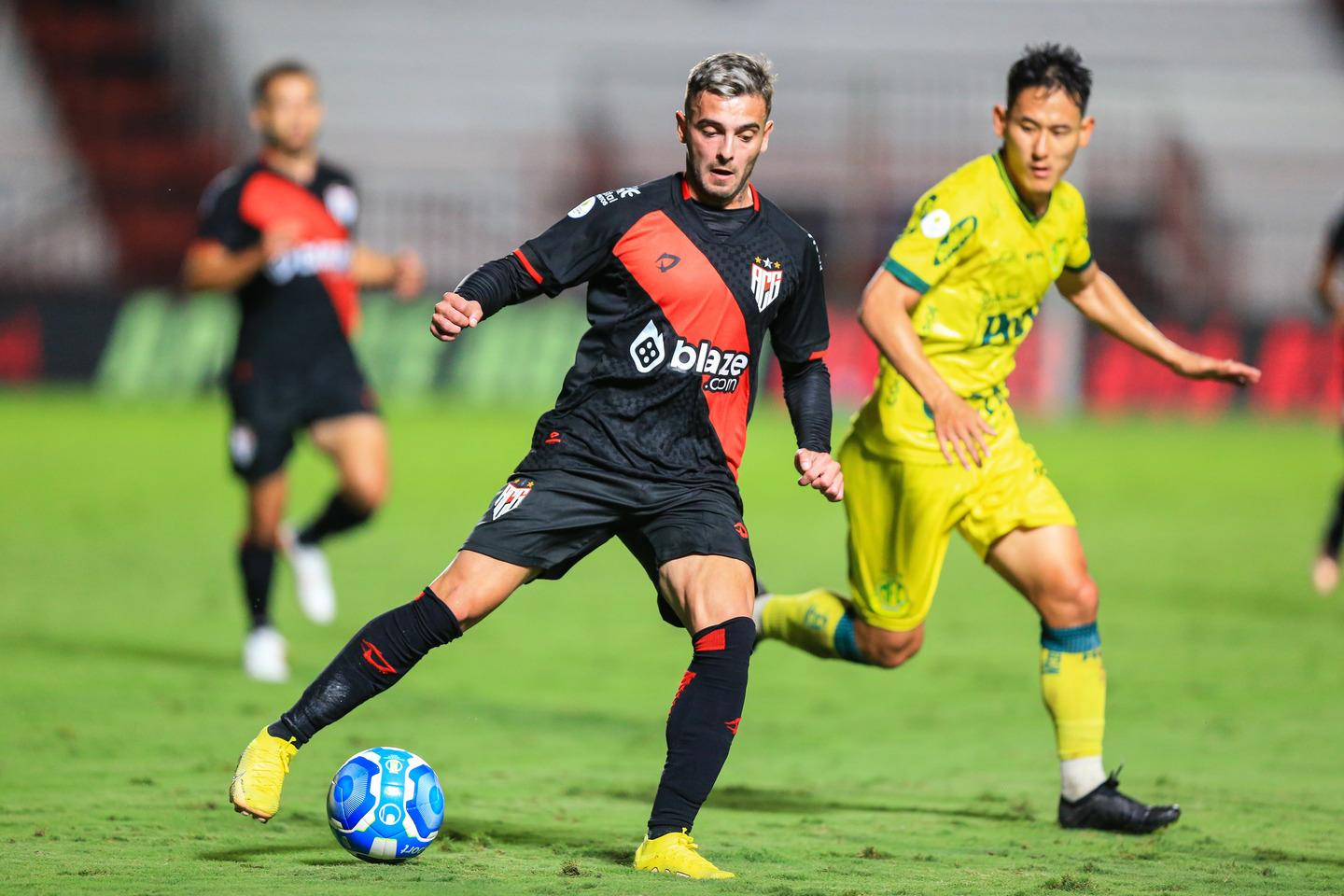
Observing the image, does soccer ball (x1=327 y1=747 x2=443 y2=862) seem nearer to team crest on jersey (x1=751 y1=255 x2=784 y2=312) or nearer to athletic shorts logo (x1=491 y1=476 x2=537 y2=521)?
athletic shorts logo (x1=491 y1=476 x2=537 y2=521)

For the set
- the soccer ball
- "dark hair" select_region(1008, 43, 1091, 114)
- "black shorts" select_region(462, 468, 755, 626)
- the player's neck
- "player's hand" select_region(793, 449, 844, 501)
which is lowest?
the soccer ball

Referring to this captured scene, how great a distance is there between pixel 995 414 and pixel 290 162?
4.18m

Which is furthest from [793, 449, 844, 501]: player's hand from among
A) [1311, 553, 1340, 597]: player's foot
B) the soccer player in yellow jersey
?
[1311, 553, 1340, 597]: player's foot

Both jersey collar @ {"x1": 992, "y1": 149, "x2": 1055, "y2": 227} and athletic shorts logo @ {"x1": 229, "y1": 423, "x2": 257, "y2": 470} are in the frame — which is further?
athletic shorts logo @ {"x1": 229, "y1": 423, "x2": 257, "y2": 470}

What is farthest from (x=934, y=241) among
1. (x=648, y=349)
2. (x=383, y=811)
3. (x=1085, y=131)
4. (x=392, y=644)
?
(x=383, y=811)

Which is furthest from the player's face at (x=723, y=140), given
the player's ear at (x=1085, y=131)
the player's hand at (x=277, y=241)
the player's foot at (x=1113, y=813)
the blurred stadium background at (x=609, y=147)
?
the blurred stadium background at (x=609, y=147)

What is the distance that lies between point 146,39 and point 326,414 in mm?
23362

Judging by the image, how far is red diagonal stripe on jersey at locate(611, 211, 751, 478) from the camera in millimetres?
4961

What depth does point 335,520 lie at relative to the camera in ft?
30.4

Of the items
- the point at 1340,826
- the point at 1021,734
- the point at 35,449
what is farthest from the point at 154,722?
the point at 35,449

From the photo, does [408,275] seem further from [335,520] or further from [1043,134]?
[1043,134]

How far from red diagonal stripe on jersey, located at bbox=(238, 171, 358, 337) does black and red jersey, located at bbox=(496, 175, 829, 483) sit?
12.3 feet

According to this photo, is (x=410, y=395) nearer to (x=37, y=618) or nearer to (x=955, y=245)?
(x=37, y=618)

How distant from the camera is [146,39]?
29969 mm
